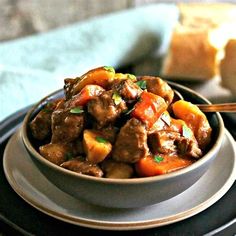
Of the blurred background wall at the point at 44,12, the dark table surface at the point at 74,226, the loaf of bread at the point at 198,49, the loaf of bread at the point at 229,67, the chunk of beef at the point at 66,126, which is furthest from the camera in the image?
the blurred background wall at the point at 44,12

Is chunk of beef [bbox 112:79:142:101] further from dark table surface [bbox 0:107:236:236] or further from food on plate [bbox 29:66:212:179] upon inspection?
dark table surface [bbox 0:107:236:236]

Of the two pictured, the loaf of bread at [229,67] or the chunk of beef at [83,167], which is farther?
the loaf of bread at [229,67]

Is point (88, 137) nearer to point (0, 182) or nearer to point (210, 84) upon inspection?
point (0, 182)

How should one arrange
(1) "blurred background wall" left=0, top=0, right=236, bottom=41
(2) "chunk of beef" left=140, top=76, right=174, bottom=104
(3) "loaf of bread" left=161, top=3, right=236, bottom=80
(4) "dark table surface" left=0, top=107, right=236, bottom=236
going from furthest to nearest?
(1) "blurred background wall" left=0, top=0, right=236, bottom=41 → (3) "loaf of bread" left=161, top=3, right=236, bottom=80 → (2) "chunk of beef" left=140, top=76, right=174, bottom=104 → (4) "dark table surface" left=0, top=107, right=236, bottom=236

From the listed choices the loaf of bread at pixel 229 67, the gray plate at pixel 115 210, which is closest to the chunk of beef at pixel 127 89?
the gray plate at pixel 115 210

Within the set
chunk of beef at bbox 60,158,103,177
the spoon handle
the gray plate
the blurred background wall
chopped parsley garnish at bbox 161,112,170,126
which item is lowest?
the blurred background wall

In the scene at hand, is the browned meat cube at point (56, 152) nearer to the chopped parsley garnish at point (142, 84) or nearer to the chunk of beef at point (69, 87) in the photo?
the chunk of beef at point (69, 87)

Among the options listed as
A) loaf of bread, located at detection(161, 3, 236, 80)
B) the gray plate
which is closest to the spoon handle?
the gray plate

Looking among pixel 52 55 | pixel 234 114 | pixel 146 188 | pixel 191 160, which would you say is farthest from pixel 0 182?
pixel 52 55
